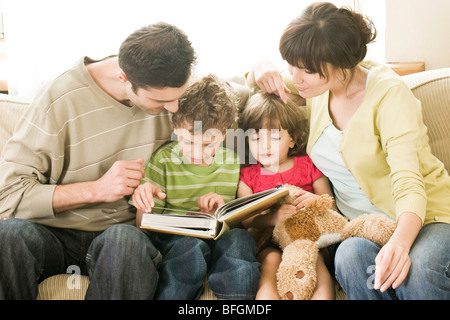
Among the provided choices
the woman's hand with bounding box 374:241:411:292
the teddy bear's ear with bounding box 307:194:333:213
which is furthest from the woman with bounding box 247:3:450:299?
the teddy bear's ear with bounding box 307:194:333:213

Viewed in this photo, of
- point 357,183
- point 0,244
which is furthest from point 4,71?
point 357,183

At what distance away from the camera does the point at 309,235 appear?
54.2 inches

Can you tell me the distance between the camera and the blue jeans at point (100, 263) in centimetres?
119

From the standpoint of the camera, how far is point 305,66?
1.37m

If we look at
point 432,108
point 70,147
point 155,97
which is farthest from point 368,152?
point 70,147

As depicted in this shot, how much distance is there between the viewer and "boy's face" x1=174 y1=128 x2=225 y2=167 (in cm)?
149

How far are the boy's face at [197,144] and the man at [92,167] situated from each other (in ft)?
0.31

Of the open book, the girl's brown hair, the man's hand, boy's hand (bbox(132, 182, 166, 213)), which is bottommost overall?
the open book

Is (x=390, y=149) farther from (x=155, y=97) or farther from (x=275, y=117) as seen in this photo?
(x=155, y=97)

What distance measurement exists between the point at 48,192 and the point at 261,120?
2.33 ft

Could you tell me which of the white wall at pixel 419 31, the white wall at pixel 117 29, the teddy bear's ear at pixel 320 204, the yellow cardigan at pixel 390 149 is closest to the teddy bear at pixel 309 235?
the teddy bear's ear at pixel 320 204

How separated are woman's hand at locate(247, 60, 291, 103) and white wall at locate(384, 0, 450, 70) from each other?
949mm

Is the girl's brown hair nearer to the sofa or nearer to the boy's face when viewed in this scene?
the boy's face
